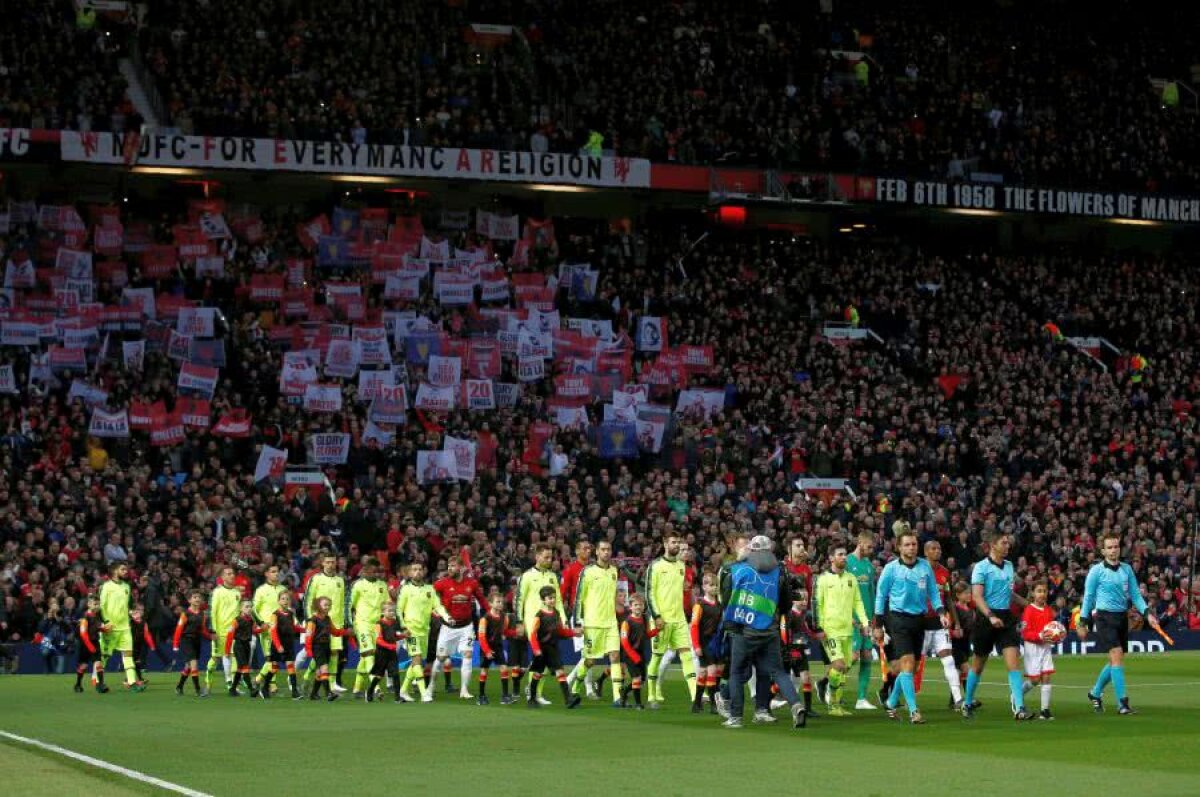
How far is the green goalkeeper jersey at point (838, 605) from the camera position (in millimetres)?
23000

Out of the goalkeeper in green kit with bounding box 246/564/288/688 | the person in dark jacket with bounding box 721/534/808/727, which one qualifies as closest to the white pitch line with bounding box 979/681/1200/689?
the person in dark jacket with bounding box 721/534/808/727

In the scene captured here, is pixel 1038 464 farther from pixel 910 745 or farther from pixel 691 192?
pixel 910 745

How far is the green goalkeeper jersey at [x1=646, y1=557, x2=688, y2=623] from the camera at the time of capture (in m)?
24.9

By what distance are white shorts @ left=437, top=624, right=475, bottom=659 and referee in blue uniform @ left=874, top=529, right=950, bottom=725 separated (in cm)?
833

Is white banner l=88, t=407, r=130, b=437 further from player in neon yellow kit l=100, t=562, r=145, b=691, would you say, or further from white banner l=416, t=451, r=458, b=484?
player in neon yellow kit l=100, t=562, r=145, b=691

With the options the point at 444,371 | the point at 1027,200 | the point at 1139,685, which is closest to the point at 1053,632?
the point at 1139,685

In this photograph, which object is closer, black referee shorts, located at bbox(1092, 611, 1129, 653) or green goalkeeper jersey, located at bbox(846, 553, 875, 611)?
black referee shorts, located at bbox(1092, 611, 1129, 653)

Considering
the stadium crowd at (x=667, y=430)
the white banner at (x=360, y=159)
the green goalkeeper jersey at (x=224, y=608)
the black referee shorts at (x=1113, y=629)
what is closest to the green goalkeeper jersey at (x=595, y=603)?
the stadium crowd at (x=667, y=430)

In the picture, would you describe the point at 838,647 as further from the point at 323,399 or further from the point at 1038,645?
the point at 323,399

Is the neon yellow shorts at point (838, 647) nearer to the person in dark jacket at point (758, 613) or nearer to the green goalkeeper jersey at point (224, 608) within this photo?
the person in dark jacket at point (758, 613)

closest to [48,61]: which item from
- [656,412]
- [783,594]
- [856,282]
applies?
[656,412]

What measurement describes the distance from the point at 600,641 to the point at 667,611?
3.26ft

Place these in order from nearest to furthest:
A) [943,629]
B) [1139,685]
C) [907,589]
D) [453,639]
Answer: [907,589] < [943,629] < [453,639] < [1139,685]

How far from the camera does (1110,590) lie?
22.0 m
